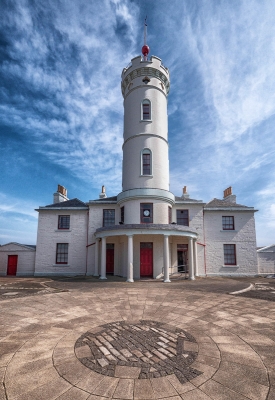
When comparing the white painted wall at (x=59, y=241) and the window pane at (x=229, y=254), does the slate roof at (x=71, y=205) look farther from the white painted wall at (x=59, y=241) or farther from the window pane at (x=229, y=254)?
the window pane at (x=229, y=254)

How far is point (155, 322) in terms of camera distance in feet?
22.0

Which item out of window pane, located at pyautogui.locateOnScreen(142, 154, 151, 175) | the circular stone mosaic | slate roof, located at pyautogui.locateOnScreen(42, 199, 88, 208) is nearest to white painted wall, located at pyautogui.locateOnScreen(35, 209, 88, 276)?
slate roof, located at pyautogui.locateOnScreen(42, 199, 88, 208)

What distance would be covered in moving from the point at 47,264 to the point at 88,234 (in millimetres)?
5214

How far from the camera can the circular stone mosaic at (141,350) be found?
13.5 feet

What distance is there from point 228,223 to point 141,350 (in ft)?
65.7

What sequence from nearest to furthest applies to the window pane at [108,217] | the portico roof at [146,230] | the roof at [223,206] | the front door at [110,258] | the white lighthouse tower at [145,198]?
the portico roof at [146,230]
the white lighthouse tower at [145,198]
the front door at [110,258]
the window pane at [108,217]
the roof at [223,206]

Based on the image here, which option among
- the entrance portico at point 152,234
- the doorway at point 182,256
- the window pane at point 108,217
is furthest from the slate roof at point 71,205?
the doorway at point 182,256

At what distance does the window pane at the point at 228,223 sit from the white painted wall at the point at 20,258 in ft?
66.5

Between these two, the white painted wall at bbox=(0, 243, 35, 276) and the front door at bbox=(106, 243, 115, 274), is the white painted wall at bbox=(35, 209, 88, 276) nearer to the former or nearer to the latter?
the white painted wall at bbox=(0, 243, 35, 276)

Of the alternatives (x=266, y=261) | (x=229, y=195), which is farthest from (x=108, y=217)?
(x=266, y=261)

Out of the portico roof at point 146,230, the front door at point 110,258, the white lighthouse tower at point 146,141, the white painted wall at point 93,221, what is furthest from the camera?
the white painted wall at point 93,221

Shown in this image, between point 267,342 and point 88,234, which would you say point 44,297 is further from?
point 88,234

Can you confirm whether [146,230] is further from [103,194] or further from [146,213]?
[103,194]

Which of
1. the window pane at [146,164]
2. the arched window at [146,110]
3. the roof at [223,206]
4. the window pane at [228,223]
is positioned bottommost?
the window pane at [228,223]
